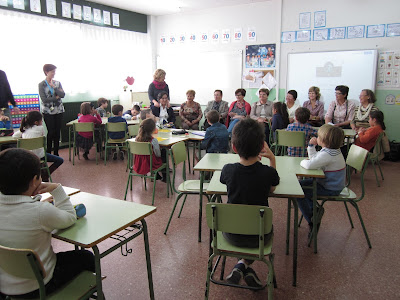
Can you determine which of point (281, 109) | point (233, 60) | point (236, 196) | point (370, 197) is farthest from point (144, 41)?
point (236, 196)

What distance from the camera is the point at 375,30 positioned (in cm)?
590

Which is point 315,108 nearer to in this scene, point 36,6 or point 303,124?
point 303,124

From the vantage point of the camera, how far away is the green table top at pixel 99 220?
1.47 m

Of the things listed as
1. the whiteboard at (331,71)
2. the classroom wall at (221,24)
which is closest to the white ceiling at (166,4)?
the classroom wall at (221,24)

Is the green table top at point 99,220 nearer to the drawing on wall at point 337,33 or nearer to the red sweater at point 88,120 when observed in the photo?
the red sweater at point 88,120

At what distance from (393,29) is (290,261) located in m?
5.15

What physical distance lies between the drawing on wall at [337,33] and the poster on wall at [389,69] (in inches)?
29.8

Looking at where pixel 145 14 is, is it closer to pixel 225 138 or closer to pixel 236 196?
pixel 225 138

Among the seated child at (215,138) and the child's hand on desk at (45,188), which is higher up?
the child's hand on desk at (45,188)

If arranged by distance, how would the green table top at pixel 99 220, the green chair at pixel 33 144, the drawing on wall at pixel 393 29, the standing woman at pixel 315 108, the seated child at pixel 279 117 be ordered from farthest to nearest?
the drawing on wall at pixel 393 29 < the standing woman at pixel 315 108 < the seated child at pixel 279 117 < the green chair at pixel 33 144 < the green table top at pixel 99 220

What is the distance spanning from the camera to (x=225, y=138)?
396 centimetres

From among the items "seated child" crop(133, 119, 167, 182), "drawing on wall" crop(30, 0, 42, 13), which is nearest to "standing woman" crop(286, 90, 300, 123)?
"seated child" crop(133, 119, 167, 182)

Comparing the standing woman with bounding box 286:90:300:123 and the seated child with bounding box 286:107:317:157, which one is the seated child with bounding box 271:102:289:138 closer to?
the standing woman with bounding box 286:90:300:123

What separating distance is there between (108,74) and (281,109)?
428 cm
